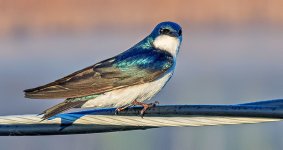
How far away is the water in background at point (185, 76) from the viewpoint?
7738mm

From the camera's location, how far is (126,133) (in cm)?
807

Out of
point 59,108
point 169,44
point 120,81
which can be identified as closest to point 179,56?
point 169,44

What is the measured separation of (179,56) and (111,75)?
909 cm

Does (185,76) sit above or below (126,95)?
above

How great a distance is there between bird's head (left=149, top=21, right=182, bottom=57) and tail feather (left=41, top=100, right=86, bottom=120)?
692 millimetres

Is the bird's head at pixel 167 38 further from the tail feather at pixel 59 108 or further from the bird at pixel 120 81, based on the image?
the tail feather at pixel 59 108

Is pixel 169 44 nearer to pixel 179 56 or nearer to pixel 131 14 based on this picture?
pixel 179 56

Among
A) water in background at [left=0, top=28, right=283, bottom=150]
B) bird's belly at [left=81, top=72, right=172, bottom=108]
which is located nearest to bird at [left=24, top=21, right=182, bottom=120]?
bird's belly at [left=81, top=72, right=172, bottom=108]

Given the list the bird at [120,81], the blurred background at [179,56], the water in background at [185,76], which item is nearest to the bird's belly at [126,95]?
the bird at [120,81]

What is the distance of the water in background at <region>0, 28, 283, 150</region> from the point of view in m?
7.74

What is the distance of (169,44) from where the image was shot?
14.6 ft

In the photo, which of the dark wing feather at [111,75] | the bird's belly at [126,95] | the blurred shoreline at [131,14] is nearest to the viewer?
the dark wing feather at [111,75]

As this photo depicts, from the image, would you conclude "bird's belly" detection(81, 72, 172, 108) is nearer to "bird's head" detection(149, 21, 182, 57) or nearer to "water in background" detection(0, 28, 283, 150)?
"bird's head" detection(149, 21, 182, 57)

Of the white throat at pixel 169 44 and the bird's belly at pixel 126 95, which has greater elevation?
the white throat at pixel 169 44
